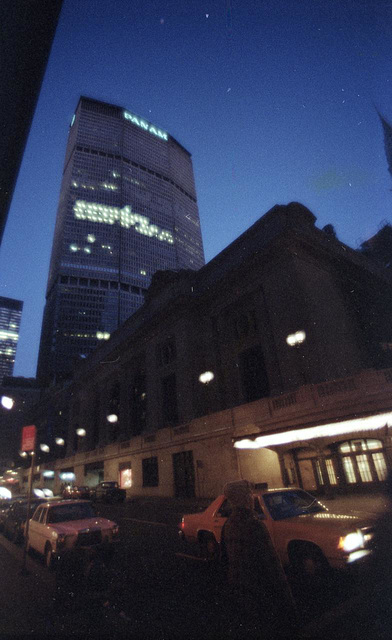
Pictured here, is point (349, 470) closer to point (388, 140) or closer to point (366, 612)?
point (366, 612)

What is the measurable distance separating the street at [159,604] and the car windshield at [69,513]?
1290 mm

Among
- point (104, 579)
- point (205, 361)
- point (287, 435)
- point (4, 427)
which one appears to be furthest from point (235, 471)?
point (4, 427)

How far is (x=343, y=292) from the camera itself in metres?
27.1

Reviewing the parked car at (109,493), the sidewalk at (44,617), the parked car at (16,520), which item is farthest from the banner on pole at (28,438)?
the parked car at (109,493)

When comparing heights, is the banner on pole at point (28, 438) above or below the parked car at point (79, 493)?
above

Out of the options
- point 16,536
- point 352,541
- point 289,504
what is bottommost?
point 16,536

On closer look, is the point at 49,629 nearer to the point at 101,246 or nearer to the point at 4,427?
the point at 4,427

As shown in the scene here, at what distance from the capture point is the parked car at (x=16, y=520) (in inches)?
442

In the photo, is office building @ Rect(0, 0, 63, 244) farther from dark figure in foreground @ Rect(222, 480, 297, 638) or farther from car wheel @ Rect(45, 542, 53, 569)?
car wheel @ Rect(45, 542, 53, 569)

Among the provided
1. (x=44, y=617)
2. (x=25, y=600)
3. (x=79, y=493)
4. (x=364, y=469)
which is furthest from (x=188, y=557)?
(x=79, y=493)

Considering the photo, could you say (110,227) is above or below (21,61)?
above

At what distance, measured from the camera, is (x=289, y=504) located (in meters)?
6.20

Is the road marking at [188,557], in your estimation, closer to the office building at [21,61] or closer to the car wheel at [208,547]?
the car wheel at [208,547]

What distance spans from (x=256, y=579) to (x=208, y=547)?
5.13m
